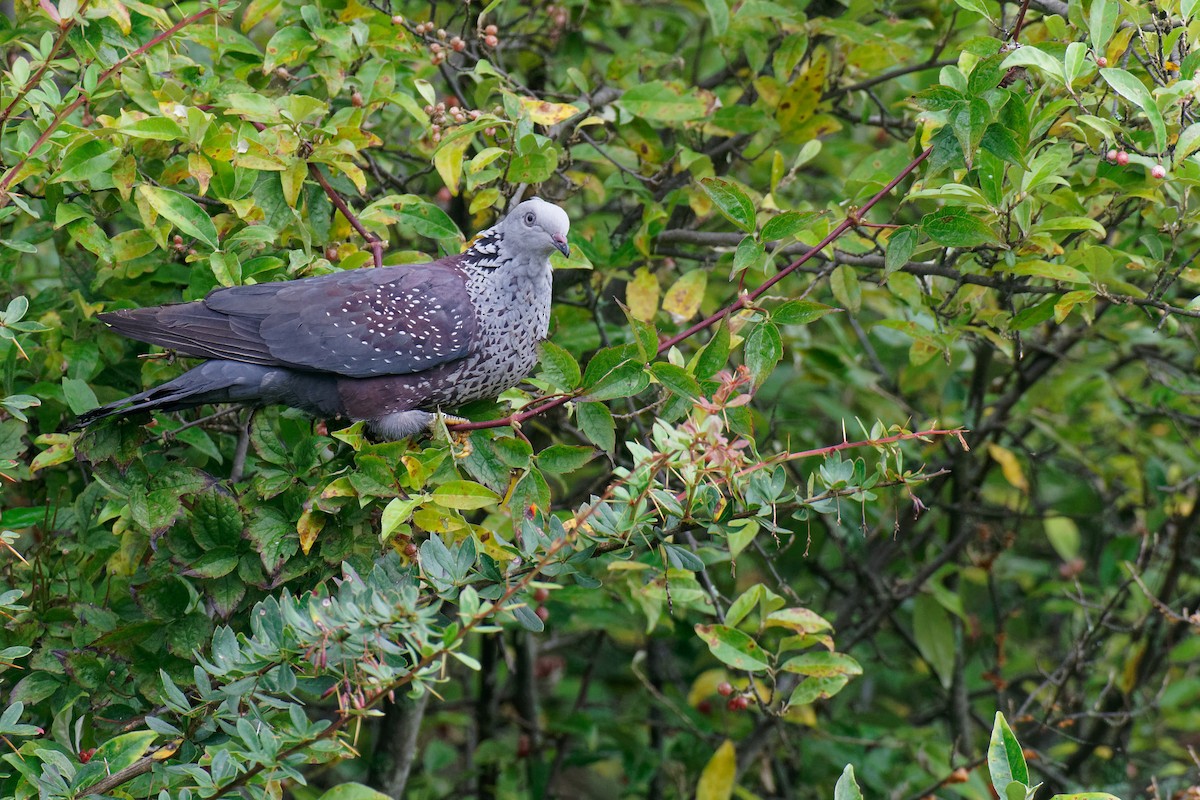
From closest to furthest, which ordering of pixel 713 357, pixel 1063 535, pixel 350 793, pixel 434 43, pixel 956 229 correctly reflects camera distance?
pixel 350 793 → pixel 713 357 → pixel 956 229 → pixel 434 43 → pixel 1063 535

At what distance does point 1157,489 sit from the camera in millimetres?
4832

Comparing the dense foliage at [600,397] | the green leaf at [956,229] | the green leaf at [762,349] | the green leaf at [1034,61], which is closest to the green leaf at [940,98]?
the dense foliage at [600,397]

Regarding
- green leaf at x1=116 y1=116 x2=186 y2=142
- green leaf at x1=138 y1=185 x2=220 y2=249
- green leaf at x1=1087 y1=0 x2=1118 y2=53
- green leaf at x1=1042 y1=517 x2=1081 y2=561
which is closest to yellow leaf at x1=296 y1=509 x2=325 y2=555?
green leaf at x1=138 y1=185 x2=220 y2=249

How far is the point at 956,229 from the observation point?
3.02m

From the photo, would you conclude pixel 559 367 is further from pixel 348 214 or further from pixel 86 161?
pixel 86 161

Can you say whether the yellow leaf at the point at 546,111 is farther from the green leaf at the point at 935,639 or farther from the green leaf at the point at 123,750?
the green leaf at the point at 935,639

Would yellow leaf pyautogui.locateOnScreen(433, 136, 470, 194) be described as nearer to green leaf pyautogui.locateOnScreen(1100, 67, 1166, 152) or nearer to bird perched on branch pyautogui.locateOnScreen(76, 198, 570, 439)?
bird perched on branch pyautogui.locateOnScreen(76, 198, 570, 439)

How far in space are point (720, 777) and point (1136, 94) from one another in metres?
2.67

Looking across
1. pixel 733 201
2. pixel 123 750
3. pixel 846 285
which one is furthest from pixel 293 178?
pixel 846 285

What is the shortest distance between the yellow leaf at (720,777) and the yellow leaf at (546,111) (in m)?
2.28

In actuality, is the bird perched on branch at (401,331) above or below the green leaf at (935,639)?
above

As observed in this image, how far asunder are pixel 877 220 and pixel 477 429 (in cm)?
166

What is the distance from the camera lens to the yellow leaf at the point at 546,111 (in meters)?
3.44

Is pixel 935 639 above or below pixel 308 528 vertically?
below
